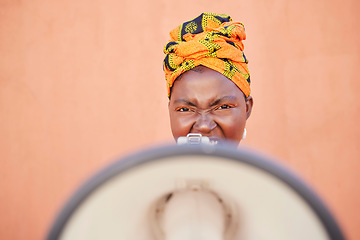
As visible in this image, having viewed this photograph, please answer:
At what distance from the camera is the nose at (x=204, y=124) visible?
95 cm

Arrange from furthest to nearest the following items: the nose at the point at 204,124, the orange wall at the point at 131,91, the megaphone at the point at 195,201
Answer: the orange wall at the point at 131,91 < the nose at the point at 204,124 < the megaphone at the point at 195,201

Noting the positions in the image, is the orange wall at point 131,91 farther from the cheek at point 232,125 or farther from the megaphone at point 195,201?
the megaphone at point 195,201

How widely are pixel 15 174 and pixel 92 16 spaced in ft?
3.03

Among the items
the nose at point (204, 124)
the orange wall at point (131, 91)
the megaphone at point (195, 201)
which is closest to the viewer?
the megaphone at point (195, 201)

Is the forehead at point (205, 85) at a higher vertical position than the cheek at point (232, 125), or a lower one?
higher

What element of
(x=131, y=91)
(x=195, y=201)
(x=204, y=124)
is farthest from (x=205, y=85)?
(x=131, y=91)

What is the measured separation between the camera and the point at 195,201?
1.92 ft

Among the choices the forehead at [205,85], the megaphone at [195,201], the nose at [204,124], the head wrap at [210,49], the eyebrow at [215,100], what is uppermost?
the head wrap at [210,49]

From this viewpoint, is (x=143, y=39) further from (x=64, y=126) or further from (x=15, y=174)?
(x=15, y=174)

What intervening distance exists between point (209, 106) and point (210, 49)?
0.58ft

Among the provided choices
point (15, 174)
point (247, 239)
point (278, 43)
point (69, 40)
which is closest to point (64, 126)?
point (15, 174)

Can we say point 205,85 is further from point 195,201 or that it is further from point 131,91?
point 131,91

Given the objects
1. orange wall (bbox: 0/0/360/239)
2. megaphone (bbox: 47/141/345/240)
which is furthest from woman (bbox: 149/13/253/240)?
orange wall (bbox: 0/0/360/239)

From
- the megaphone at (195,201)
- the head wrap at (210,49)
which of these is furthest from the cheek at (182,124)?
the megaphone at (195,201)
